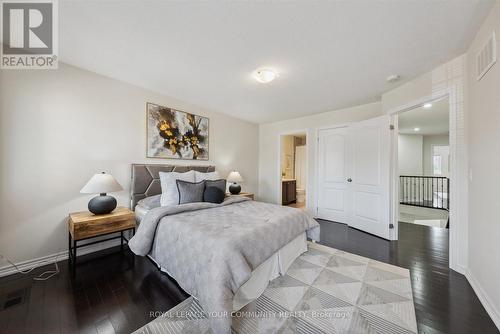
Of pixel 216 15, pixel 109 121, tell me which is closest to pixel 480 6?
pixel 216 15

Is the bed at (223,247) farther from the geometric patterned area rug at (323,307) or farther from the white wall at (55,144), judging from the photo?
the white wall at (55,144)

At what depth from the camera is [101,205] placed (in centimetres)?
226

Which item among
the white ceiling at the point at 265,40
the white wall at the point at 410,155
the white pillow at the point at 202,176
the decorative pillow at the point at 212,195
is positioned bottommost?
the decorative pillow at the point at 212,195

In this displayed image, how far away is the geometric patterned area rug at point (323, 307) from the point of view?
1.40 m

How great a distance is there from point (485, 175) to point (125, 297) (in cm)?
346

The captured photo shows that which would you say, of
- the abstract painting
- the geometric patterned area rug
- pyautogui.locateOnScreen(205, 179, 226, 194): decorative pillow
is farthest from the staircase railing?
the abstract painting

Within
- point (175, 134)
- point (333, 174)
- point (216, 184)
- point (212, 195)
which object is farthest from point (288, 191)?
point (175, 134)

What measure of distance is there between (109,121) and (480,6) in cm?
414

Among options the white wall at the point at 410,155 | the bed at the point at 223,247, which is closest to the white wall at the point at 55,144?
the bed at the point at 223,247

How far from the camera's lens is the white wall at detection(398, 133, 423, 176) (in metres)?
7.16

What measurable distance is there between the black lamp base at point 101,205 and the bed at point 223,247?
0.41 m

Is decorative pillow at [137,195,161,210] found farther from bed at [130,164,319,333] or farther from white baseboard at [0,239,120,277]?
white baseboard at [0,239,120,277]

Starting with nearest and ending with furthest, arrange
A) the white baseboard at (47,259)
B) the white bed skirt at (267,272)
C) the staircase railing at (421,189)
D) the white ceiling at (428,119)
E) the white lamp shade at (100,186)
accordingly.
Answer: the white bed skirt at (267,272), the white baseboard at (47,259), the white lamp shade at (100,186), the white ceiling at (428,119), the staircase railing at (421,189)

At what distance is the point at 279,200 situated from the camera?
16.6ft
